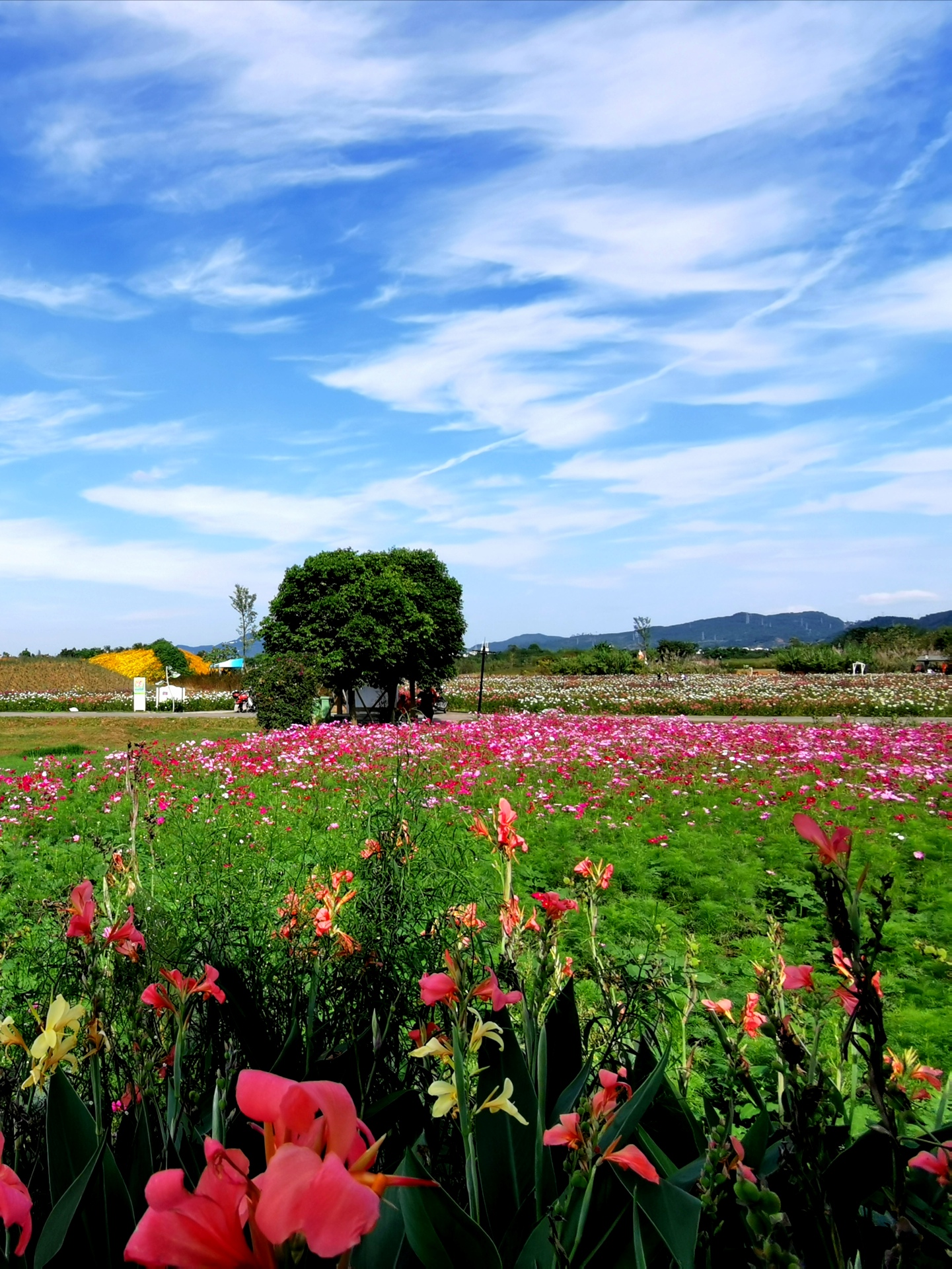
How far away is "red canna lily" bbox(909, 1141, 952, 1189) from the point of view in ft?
3.24

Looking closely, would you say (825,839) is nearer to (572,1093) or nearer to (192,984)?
(572,1093)

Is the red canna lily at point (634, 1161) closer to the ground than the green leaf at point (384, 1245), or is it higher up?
higher up

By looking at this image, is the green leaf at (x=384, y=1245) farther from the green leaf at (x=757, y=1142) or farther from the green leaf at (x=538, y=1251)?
the green leaf at (x=757, y=1142)

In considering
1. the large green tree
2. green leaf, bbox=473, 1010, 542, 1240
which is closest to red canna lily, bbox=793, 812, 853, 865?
green leaf, bbox=473, 1010, 542, 1240

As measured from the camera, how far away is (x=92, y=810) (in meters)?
7.76

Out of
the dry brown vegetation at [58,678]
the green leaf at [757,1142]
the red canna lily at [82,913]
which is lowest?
the green leaf at [757,1142]

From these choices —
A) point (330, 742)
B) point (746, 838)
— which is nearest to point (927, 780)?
point (746, 838)

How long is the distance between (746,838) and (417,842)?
169 inches

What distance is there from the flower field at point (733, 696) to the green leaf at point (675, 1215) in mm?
20752

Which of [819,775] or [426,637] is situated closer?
[819,775]

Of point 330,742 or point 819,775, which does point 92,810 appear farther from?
point 819,775

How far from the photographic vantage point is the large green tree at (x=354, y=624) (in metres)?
17.1

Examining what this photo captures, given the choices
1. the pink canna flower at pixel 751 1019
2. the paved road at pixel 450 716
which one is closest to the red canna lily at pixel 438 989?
the pink canna flower at pixel 751 1019

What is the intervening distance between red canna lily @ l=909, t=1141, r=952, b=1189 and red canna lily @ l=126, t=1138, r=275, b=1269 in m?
0.86
